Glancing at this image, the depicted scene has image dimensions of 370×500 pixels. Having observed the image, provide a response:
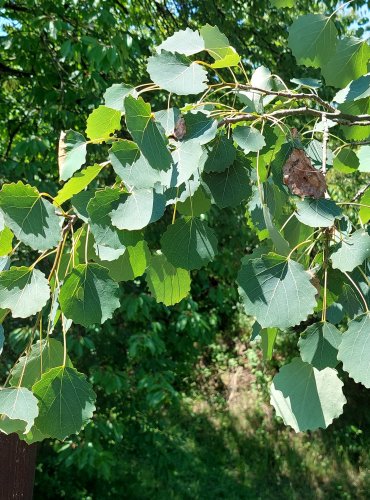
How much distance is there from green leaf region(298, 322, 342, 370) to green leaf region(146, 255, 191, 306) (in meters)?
0.18

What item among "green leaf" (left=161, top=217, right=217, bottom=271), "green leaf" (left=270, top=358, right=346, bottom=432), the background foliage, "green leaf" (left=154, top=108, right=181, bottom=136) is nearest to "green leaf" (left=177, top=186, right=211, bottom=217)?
"green leaf" (left=161, top=217, right=217, bottom=271)

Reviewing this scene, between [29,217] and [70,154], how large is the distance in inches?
5.6

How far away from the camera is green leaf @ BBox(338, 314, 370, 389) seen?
2.58 ft

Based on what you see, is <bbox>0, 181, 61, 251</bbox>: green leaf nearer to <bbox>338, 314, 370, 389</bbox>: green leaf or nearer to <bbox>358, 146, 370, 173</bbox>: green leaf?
<bbox>338, 314, 370, 389</bbox>: green leaf

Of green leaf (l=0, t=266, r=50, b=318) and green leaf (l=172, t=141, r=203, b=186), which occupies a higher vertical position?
green leaf (l=172, t=141, r=203, b=186)

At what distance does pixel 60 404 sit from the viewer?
0.78 meters

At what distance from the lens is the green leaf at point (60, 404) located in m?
0.77

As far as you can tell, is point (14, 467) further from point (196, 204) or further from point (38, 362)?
point (196, 204)

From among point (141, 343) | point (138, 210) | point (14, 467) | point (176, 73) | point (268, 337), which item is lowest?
point (141, 343)

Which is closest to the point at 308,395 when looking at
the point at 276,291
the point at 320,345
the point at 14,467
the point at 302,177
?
the point at 320,345

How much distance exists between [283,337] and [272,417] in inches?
28.0

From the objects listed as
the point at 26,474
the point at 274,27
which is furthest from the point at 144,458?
the point at 26,474

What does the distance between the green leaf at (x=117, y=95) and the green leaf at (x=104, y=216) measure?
0.14 meters

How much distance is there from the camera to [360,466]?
18.7ft
